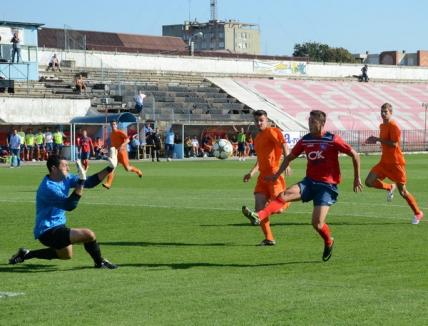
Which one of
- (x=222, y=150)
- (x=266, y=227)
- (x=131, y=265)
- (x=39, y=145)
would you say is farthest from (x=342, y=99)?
(x=131, y=265)

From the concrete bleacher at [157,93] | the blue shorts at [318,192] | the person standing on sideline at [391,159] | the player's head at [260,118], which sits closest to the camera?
the blue shorts at [318,192]

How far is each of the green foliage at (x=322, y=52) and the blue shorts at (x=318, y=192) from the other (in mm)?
140803

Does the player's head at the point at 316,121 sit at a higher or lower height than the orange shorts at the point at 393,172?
higher

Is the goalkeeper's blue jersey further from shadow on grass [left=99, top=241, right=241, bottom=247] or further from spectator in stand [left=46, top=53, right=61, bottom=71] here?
spectator in stand [left=46, top=53, right=61, bottom=71]

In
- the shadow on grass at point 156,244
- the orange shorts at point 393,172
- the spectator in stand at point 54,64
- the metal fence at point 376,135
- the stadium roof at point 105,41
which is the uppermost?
the stadium roof at point 105,41

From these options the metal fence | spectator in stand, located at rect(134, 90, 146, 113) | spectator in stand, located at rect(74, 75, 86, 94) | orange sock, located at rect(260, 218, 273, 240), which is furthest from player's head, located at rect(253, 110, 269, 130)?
the metal fence

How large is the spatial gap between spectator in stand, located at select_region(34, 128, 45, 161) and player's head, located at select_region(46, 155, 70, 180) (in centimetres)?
4216

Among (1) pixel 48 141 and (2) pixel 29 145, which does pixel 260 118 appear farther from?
(2) pixel 29 145

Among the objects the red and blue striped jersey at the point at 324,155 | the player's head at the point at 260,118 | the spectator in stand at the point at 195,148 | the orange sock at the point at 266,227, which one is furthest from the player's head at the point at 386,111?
the spectator in stand at the point at 195,148

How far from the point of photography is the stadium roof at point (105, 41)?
284 ft

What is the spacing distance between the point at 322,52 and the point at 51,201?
154 m

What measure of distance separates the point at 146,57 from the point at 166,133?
22.1 meters

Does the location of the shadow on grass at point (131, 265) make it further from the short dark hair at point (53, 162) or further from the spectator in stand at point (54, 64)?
the spectator in stand at point (54, 64)

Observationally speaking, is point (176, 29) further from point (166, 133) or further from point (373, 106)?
point (166, 133)
